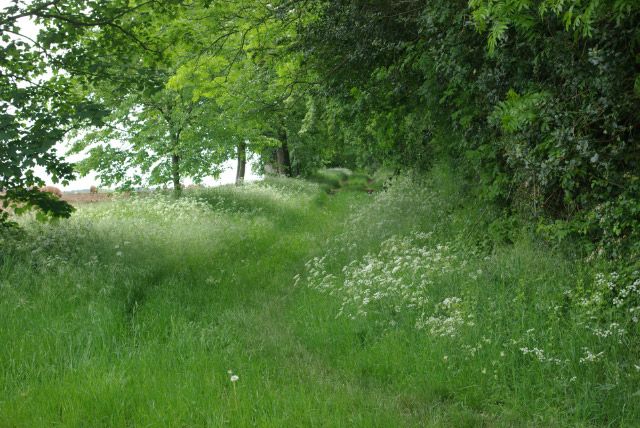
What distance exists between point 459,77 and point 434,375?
4312mm

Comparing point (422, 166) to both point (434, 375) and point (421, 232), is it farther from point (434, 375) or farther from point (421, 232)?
point (434, 375)

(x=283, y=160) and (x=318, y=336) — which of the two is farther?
(x=283, y=160)

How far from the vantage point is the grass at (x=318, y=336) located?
4.74 metres

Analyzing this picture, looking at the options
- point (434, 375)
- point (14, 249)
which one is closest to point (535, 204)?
point (434, 375)

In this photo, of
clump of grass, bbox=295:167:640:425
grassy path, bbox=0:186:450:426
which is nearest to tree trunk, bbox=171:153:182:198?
grassy path, bbox=0:186:450:426

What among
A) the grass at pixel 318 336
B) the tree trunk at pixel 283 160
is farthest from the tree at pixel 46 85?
the tree trunk at pixel 283 160

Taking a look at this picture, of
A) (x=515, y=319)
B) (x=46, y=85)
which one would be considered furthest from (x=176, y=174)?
(x=515, y=319)

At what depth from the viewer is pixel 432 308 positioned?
664 cm

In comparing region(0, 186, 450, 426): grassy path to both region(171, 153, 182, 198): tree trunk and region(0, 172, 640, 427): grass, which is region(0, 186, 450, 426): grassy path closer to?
region(0, 172, 640, 427): grass

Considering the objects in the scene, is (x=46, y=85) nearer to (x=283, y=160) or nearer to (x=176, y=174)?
(x=176, y=174)

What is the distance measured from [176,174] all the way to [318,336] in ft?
45.5

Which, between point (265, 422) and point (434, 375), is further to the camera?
point (434, 375)

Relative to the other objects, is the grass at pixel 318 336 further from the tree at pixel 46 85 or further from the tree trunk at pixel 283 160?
the tree trunk at pixel 283 160

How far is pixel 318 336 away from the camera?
6812 mm
